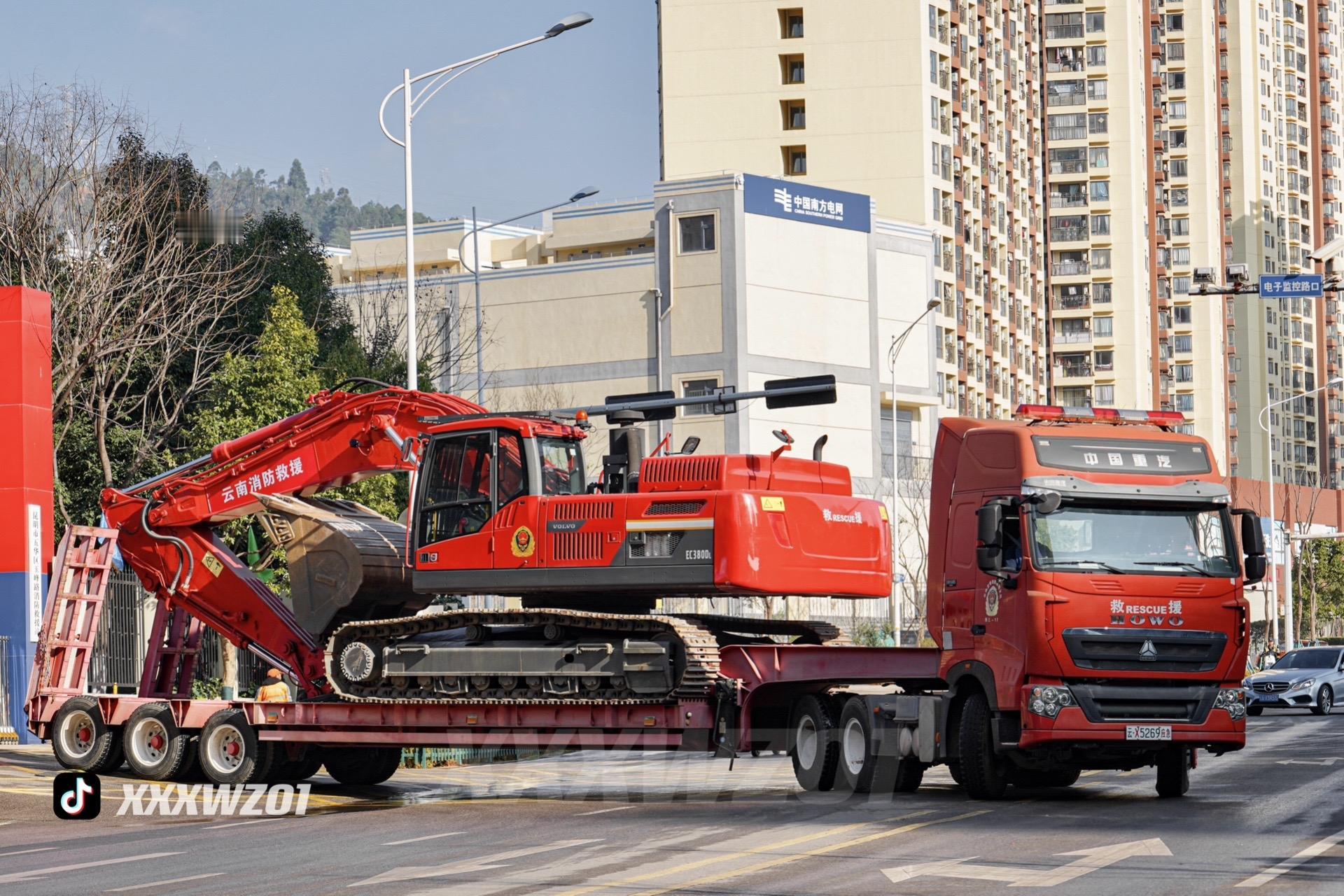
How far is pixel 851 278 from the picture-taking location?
78.5 m

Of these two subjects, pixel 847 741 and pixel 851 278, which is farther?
pixel 851 278

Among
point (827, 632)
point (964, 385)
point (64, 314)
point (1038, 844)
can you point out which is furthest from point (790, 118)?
point (1038, 844)

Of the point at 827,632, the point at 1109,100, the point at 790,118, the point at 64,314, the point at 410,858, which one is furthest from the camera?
the point at 1109,100

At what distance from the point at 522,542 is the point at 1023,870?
8.24m

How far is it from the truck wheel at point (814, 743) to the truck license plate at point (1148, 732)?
3.20m

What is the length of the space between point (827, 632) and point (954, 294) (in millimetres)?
70415

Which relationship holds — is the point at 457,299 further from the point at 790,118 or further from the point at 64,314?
the point at 64,314

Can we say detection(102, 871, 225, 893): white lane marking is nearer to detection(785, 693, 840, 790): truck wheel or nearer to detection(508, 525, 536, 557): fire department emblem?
detection(508, 525, 536, 557): fire department emblem

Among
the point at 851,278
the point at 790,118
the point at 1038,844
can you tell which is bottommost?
the point at 1038,844

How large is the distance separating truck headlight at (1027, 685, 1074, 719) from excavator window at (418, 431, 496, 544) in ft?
20.0

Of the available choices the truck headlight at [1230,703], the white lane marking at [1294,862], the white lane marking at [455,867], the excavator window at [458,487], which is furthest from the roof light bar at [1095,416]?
the white lane marking at [455,867]

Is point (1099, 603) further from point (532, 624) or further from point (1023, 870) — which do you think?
point (532, 624)

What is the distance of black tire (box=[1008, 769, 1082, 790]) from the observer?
21031 mm

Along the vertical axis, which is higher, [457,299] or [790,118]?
[790,118]
